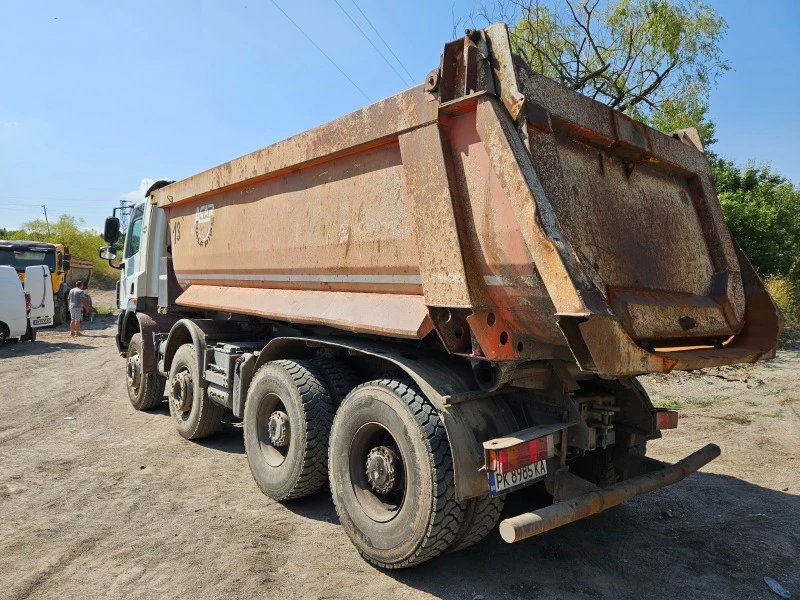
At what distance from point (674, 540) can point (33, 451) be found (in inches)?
225

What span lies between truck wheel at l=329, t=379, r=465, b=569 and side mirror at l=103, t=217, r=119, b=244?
20.6ft

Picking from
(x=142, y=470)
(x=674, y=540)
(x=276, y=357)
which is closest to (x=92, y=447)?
(x=142, y=470)

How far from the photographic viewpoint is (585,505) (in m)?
2.90

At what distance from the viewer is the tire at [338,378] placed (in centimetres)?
394

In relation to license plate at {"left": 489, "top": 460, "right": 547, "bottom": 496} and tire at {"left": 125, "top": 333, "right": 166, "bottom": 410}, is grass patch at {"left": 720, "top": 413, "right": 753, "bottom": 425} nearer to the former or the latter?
license plate at {"left": 489, "top": 460, "right": 547, "bottom": 496}

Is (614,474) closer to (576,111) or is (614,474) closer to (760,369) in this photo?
(576,111)

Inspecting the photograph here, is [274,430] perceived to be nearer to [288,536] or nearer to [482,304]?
[288,536]

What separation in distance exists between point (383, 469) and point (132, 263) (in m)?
6.08

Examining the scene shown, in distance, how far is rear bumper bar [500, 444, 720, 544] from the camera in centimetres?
265

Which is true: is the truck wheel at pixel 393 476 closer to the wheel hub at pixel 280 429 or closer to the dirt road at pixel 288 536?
the dirt road at pixel 288 536

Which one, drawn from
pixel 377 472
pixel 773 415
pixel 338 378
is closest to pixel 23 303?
pixel 338 378

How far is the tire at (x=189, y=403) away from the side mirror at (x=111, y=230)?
322cm

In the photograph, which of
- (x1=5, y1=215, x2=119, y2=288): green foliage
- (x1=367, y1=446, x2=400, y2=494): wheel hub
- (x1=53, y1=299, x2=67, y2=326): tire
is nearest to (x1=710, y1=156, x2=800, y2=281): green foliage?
(x1=367, y1=446, x2=400, y2=494): wheel hub

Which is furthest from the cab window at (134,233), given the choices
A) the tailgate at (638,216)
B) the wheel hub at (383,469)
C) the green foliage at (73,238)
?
the green foliage at (73,238)
